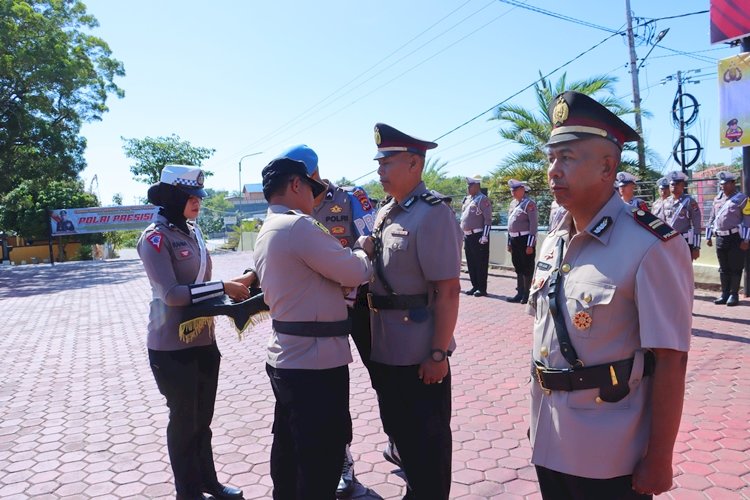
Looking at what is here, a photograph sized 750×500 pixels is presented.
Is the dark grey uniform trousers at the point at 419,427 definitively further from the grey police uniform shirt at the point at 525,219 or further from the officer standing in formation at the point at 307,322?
the grey police uniform shirt at the point at 525,219

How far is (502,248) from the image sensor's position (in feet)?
45.7

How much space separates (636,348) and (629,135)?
718 millimetres

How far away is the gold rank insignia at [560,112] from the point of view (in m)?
1.80

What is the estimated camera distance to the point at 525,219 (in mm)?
9195

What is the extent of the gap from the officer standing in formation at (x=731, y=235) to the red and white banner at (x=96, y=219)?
2448cm

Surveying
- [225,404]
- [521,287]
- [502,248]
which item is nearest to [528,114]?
[502,248]

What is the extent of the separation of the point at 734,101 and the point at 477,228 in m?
4.62

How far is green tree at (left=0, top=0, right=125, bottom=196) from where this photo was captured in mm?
20203

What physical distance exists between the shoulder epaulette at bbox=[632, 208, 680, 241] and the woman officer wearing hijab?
1957 mm

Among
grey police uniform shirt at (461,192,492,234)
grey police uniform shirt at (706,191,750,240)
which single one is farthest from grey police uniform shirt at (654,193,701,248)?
grey police uniform shirt at (461,192,492,234)

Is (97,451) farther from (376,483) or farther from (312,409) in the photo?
(312,409)

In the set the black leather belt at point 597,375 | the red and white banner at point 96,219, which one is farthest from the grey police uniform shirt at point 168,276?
the red and white banner at point 96,219

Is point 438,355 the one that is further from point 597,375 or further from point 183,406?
point 183,406

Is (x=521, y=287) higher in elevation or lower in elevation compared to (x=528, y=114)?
lower
